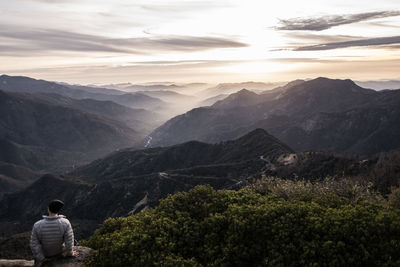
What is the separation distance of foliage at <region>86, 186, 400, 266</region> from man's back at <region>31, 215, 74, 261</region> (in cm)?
181

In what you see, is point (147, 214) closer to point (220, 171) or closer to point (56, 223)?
point (56, 223)

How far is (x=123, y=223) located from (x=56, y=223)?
4.52 metres

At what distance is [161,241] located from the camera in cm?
1573

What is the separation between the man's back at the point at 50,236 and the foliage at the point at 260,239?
71.1 inches

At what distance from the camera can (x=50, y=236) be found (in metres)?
15.8

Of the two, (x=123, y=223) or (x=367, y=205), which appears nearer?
(x=367, y=205)

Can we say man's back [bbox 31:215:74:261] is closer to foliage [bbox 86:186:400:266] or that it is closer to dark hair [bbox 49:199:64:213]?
dark hair [bbox 49:199:64:213]

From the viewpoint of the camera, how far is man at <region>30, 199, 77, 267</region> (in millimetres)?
15594

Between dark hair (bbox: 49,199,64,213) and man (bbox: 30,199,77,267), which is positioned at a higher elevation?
dark hair (bbox: 49,199,64,213)

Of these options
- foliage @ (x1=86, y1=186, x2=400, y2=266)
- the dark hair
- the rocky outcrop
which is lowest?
the rocky outcrop

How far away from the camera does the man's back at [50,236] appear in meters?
15.7

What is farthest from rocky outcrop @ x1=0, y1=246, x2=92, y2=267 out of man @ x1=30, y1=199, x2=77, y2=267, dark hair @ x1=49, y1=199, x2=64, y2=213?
dark hair @ x1=49, y1=199, x2=64, y2=213

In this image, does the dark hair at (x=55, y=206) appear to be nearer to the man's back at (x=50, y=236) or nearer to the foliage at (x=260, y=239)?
the man's back at (x=50, y=236)

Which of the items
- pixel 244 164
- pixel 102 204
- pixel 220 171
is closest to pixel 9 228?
pixel 102 204
